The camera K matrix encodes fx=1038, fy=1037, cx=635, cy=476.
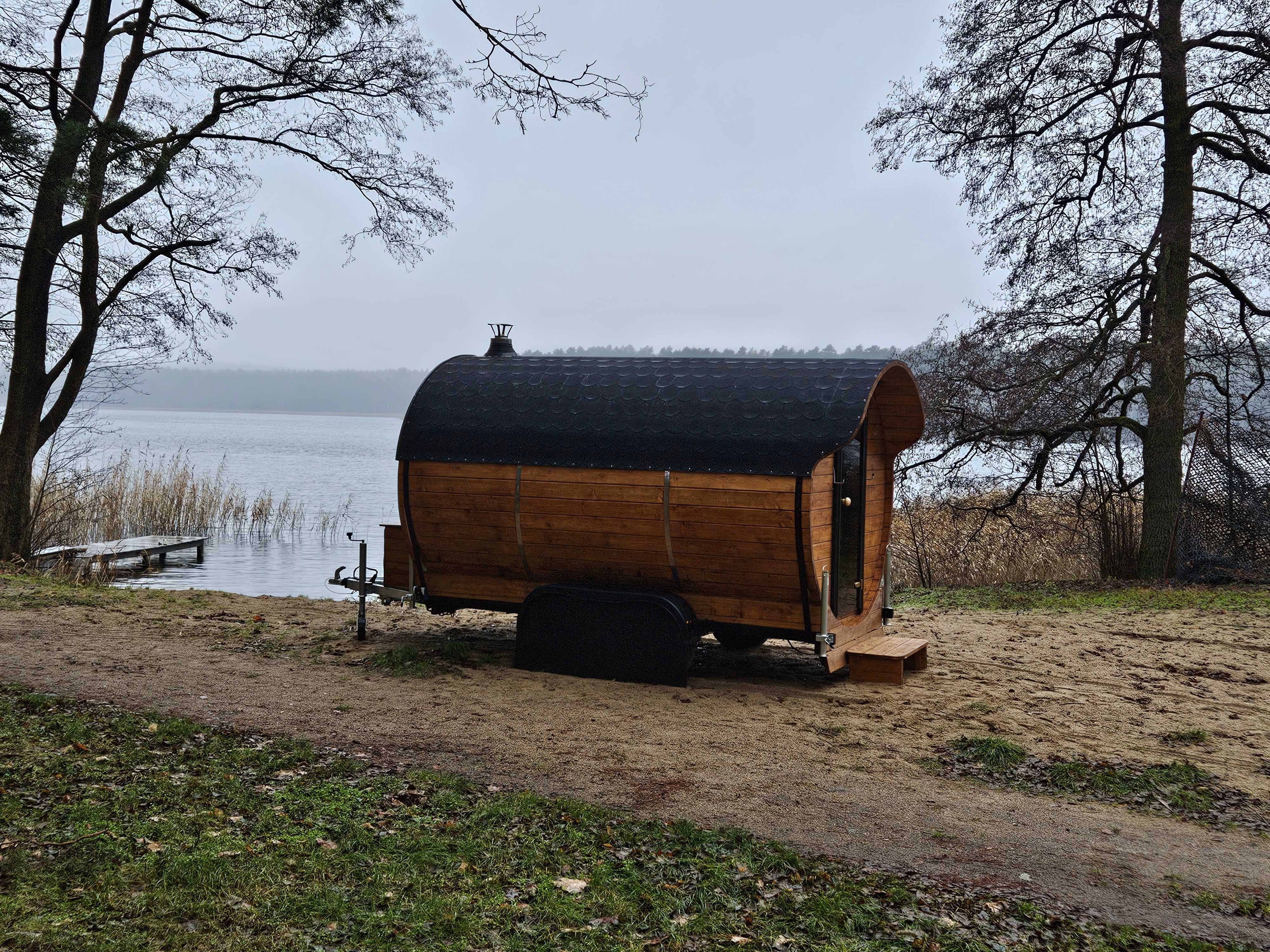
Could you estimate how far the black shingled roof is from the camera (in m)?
7.93

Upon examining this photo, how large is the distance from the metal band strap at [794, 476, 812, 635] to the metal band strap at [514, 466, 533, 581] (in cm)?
232

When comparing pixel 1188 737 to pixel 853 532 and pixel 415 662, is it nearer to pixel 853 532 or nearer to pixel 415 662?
pixel 853 532

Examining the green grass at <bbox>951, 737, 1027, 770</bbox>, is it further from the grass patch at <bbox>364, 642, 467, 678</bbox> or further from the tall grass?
the tall grass

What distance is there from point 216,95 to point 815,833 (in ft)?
46.3

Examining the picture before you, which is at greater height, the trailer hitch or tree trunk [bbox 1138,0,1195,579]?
tree trunk [bbox 1138,0,1195,579]

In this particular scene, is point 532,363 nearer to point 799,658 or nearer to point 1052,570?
point 799,658

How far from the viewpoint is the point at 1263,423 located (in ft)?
48.4

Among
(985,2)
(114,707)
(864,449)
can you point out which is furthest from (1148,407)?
(114,707)

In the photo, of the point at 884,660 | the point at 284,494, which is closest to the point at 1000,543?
the point at 884,660

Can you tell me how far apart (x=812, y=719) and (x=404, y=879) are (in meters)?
3.91

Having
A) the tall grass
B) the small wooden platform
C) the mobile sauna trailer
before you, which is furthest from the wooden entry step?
the tall grass

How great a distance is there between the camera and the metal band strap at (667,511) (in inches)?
320

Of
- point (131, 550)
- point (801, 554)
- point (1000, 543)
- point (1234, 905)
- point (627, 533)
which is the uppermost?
point (627, 533)

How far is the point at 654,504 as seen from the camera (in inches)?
322
